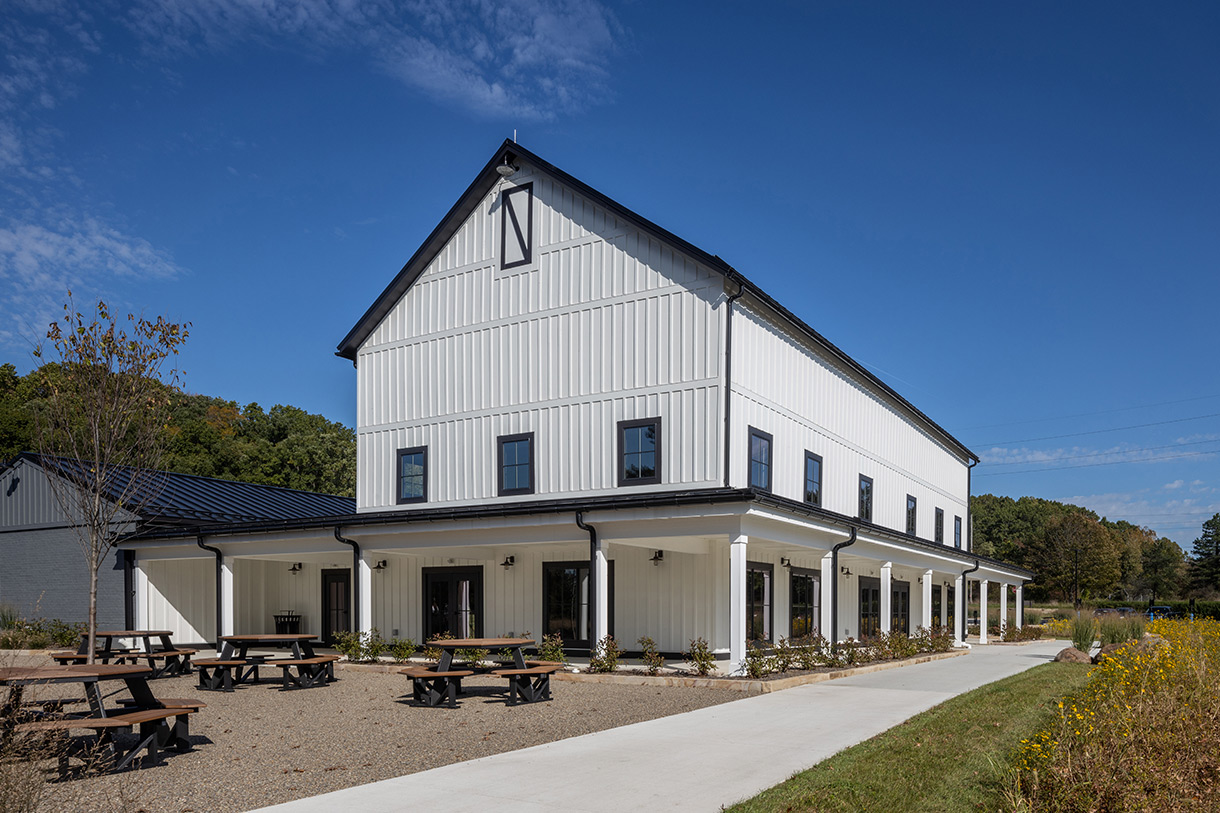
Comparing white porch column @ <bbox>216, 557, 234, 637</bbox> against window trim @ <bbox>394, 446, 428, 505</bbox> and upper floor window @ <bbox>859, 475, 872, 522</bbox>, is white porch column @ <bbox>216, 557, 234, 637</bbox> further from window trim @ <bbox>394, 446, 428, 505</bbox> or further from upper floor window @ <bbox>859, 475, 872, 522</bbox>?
upper floor window @ <bbox>859, 475, 872, 522</bbox>

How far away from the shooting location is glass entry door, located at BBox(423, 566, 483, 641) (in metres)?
23.4

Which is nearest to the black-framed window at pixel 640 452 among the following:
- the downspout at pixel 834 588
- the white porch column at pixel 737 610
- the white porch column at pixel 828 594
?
the white porch column at pixel 737 610

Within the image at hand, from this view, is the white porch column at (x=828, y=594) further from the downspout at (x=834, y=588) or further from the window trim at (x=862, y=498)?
the window trim at (x=862, y=498)

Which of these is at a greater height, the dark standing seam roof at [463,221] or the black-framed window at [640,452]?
the dark standing seam roof at [463,221]

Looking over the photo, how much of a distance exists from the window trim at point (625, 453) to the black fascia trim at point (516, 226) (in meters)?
4.78

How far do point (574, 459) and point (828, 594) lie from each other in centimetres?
601

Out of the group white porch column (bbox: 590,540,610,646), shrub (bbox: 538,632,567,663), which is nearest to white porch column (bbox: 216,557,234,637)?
shrub (bbox: 538,632,567,663)

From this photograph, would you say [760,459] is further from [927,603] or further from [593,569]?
[927,603]

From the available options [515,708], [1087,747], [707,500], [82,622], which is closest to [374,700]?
[515,708]

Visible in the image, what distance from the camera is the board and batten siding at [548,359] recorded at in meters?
19.8

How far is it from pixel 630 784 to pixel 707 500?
873cm

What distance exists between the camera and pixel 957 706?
45.0 ft

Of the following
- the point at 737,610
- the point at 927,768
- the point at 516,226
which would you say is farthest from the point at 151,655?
the point at 927,768

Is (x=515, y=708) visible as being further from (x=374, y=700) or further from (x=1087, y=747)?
(x=1087, y=747)
